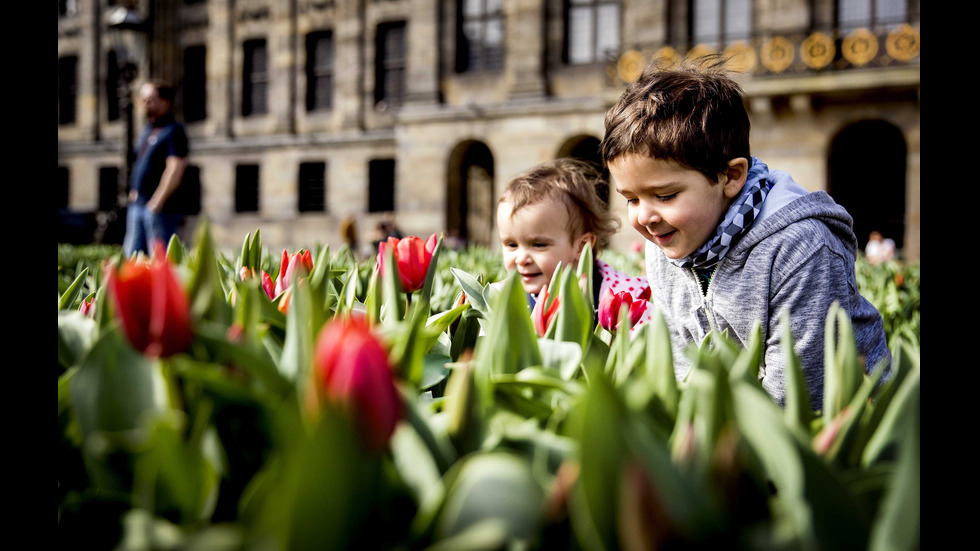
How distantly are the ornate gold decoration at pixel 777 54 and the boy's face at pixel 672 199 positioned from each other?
49.7ft

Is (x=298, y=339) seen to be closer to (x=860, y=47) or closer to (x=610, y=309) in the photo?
(x=610, y=309)

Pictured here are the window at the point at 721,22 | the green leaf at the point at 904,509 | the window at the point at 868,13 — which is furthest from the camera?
the window at the point at 721,22

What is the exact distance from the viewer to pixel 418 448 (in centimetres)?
58

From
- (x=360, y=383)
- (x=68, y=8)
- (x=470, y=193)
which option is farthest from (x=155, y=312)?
(x=68, y=8)

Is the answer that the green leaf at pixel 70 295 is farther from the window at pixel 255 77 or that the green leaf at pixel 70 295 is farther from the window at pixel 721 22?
the window at pixel 255 77

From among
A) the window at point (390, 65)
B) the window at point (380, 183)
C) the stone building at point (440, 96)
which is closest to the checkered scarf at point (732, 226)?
the stone building at point (440, 96)

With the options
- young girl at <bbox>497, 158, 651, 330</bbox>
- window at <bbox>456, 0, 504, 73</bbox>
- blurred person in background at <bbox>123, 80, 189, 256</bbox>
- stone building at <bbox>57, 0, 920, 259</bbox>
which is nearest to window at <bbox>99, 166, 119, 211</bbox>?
stone building at <bbox>57, 0, 920, 259</bbox>

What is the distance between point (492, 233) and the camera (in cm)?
2086

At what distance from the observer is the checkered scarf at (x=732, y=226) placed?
2.10 m

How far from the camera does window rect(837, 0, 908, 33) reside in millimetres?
16172

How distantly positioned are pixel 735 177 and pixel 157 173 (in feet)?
18.6

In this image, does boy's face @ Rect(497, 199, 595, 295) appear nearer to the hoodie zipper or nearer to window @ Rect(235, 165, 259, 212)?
the hoodie zipper

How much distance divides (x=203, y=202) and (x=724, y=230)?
996 inches
